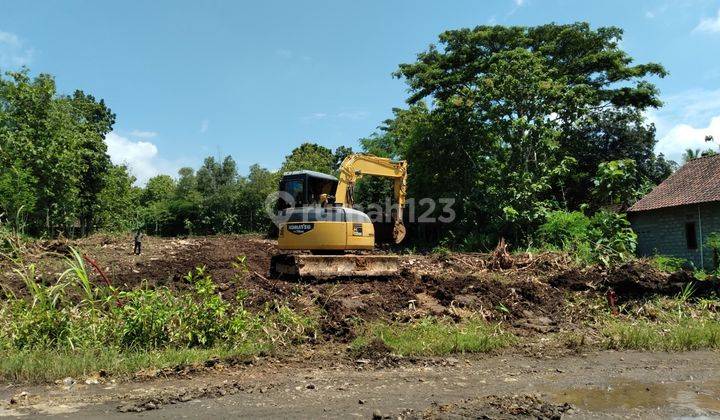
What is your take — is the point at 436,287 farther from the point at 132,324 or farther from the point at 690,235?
the point at 690,235

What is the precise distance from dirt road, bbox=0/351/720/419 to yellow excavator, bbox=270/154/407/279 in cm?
441

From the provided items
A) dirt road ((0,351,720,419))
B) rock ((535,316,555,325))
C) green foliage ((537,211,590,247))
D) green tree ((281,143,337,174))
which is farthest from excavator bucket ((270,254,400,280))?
green tree ((281,143,337,174))

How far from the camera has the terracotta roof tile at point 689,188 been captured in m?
20.5

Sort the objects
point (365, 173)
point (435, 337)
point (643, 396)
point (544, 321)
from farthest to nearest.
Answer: point (365, 173) < point (544, 321) < point (435, 337) < point (643, 396)

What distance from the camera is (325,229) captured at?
11.0 meters

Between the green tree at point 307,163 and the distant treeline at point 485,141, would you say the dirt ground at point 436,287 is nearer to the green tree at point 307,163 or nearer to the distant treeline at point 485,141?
the distant treeline at point 485,141

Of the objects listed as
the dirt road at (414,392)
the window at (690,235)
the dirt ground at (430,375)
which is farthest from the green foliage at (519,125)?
the dirt road at (414,392)

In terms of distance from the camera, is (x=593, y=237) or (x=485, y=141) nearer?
(x=593, y=237)

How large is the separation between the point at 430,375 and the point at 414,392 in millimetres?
755

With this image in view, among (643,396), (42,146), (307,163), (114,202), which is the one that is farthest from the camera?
(307,163)

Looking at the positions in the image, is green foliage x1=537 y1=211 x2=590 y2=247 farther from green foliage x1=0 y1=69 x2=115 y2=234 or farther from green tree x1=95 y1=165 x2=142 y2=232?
green tree x1=95 y1=165 x2=142 y2=232

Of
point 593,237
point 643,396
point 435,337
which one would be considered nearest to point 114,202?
point 593,237

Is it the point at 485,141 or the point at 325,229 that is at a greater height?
the point at 485,141

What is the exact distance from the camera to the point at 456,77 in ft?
88.2
